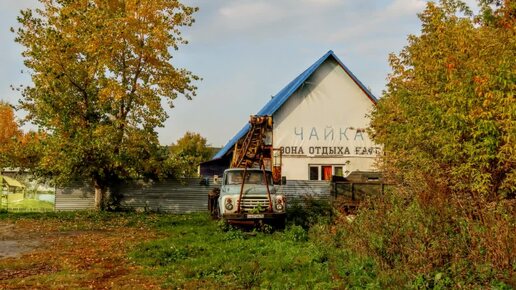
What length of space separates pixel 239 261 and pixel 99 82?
1499 cm

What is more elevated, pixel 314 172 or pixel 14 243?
pixel 314 172

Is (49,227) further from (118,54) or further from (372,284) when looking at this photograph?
(372,284)

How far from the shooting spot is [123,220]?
70.6 feet

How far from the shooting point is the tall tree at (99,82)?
2227 centimetres

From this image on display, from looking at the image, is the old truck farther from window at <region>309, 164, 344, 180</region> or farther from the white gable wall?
window at <region>309, 164, 344, 180</region>

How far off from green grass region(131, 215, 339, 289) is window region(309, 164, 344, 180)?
1321 centimetres

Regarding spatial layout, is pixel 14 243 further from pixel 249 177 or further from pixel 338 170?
pixel 338 170

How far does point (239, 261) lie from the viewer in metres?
10.9

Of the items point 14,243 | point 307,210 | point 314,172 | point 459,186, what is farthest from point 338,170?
point 14,243

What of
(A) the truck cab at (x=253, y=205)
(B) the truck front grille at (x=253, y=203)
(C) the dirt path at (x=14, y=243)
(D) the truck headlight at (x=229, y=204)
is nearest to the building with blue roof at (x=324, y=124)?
(A) the truck cab at (x=253, y=205)

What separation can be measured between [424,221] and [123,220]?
15995mm

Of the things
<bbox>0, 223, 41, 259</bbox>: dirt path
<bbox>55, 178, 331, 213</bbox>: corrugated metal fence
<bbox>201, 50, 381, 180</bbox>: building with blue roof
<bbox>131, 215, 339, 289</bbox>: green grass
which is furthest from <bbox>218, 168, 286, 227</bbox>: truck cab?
<bbox>201, 50, 381, 180</bbox>: building with blue roof

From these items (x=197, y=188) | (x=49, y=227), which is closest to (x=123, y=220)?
(x=49, y=227)

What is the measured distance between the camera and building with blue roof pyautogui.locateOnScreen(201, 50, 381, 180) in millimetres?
28312
